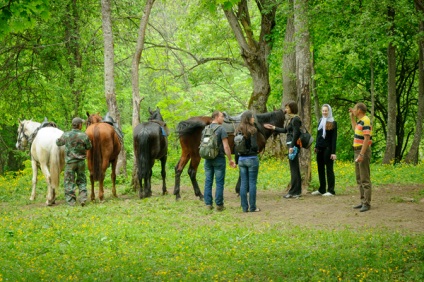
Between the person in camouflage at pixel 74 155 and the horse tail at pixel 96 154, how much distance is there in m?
0.49

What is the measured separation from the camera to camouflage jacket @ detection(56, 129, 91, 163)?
13.6 metres

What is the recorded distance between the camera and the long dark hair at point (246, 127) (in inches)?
472

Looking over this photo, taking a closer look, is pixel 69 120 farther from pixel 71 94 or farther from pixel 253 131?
pixel 253 131

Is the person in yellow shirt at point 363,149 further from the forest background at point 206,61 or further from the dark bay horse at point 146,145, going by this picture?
the forest background at point 206,61

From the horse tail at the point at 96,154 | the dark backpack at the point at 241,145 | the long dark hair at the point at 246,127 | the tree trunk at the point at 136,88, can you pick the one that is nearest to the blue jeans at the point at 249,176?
the dark backpack at the point at 241,145

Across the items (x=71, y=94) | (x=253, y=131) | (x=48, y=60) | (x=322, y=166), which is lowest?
(x=322, y=166)

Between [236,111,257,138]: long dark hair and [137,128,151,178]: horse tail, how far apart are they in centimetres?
316

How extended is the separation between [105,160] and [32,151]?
6.87ft

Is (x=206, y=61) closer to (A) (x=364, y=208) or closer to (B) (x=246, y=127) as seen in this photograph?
(B) (x=246, y=127)

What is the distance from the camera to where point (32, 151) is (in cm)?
1512

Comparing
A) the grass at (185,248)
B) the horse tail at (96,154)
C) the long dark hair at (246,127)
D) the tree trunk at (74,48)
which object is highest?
the tree trunk at (74,48)

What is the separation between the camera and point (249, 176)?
12172mm

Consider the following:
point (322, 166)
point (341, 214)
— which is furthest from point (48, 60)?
point (341, 214)

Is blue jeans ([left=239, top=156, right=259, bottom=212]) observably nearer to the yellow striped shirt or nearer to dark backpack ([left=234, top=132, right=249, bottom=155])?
dark backpack ([left=234, top=132, right=249, bottom=155])
